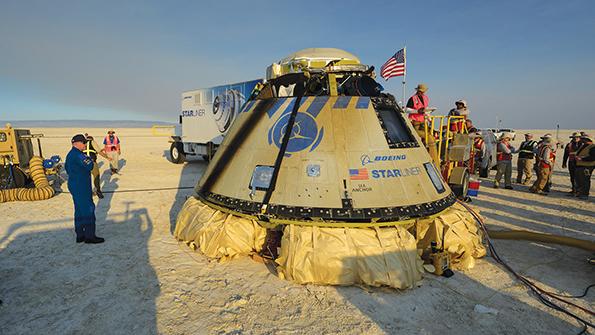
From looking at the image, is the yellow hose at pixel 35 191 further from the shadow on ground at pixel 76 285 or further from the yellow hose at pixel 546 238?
the yellow hose at pixel 546 238

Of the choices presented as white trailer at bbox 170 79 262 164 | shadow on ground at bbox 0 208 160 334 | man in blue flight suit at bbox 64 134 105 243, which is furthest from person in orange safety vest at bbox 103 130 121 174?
man in blue flight suit at bbox 64 134 105 243

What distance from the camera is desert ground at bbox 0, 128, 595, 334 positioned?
11.5 feet

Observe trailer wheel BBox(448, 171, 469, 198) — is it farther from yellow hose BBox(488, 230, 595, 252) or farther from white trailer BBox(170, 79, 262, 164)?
white trailer BBox(170, 79, 262, 164)

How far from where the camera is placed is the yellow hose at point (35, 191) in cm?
883

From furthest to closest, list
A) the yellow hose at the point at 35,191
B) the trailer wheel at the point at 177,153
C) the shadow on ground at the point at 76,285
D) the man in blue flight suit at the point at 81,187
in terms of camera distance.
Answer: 1. the trailer wheel at the point at 177,153
2. the yellow hose at the point at 35,191
3. the man in blue flight suit at the point at 81,187
4. the shadow on ground at the point at 76,285

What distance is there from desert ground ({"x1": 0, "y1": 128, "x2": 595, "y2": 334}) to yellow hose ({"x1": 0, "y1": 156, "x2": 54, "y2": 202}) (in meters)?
2.74

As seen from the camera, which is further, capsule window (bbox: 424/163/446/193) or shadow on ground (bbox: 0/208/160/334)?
capsule window (bbox: 424/163/446/193)

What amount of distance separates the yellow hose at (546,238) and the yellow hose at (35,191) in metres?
12.3

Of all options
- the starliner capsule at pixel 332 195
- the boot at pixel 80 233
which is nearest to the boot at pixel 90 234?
the boot at pixel 80 233

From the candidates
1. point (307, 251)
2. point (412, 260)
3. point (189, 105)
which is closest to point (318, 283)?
point (307, 251)

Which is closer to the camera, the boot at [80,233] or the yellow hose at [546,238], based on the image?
the yellow hose at [546,238]

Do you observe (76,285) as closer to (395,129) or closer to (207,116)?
(395,129)

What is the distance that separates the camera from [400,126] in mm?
5758

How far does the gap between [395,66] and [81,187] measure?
10762 mm
